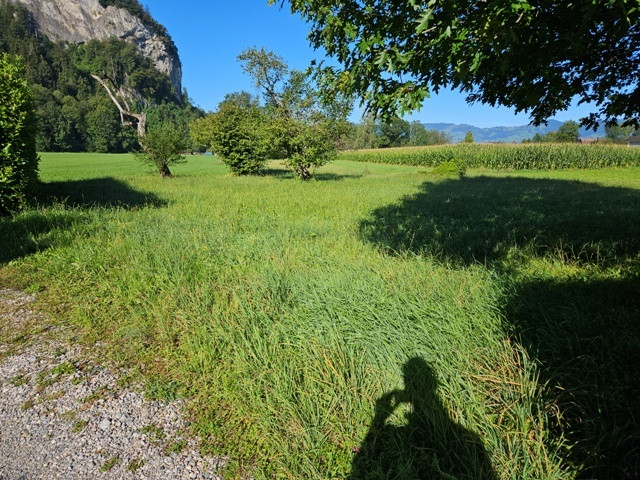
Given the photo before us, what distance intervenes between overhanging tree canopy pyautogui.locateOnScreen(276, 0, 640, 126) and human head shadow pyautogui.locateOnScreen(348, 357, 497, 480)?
2264mm

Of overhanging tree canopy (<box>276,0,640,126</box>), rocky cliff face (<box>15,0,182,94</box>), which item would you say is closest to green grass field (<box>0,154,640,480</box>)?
overhanging tree canopy (<box>276,0,640,126</box>)

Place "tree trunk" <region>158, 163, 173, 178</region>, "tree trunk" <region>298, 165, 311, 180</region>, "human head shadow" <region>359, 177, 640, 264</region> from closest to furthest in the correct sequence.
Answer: "human head shadow" <region>359, 177, 640, 264</region> → "tree trunk" <region>298, 165, 311, 180</region> → "tree trunk" <region>158, 163, 173, 178</region>

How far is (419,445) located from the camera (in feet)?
6.54

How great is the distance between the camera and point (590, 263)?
4594mm

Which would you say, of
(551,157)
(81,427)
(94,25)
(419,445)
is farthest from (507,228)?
(94,25)

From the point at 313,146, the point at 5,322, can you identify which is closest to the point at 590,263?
the point at 5,322

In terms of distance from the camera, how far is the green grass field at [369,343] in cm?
195

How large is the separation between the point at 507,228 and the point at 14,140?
1212 centimetres

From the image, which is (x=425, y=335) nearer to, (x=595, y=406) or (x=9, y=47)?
(x=595, y=406)

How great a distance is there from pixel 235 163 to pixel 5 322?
21986 mm

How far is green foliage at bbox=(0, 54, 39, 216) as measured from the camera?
25.4 feet

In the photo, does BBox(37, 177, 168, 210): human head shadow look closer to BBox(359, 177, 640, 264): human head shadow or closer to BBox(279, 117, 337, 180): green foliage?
BBox(359, 177, 640, 264): human head shadow

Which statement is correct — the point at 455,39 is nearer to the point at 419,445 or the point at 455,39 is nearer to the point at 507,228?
the point at 419,445

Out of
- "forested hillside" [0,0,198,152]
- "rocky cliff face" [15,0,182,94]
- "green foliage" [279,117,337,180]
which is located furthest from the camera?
"rocky cliff face" [15,0,182,94]
